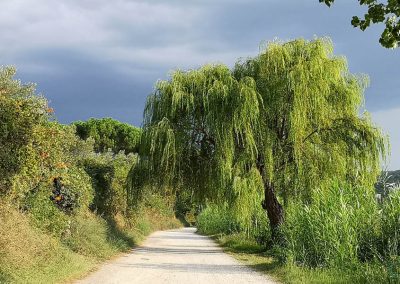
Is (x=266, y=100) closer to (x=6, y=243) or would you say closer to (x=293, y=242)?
(x=293, y=242)

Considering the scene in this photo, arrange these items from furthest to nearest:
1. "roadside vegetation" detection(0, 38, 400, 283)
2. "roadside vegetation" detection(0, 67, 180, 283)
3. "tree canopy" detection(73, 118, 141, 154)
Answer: "tree canopy" detection(73, 118, 141, 154) < "roadside vegetation" detection(0, 38, 400, 283) < "roadside vegetation" detection(0, 67, 180, 283)

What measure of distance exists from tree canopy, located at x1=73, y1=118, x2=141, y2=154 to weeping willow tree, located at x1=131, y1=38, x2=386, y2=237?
3615 cm

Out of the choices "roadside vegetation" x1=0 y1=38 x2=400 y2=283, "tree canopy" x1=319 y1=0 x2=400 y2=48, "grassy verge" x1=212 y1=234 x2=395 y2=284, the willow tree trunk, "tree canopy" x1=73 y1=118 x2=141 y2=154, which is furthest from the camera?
"tree canopy" x1=73 y1=118 x2=141 y2=154

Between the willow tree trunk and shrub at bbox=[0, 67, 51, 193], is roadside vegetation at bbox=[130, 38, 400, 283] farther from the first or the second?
shrub at bbox=[0, 67, 51, 193]

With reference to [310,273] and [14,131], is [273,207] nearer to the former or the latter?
[310,273]

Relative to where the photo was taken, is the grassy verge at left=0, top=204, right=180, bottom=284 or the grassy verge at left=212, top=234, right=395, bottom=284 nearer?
the grassy verge at left=212, top=234, right=395, bottom=284

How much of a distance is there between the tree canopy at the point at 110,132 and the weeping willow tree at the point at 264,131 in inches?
1423

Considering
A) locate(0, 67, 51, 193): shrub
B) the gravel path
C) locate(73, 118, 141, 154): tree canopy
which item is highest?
locate(73, 118, 141, 154): tree canopy

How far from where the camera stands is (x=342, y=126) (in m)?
19.5

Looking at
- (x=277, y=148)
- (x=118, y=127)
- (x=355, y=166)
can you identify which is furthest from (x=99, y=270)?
(x=118, y=127)

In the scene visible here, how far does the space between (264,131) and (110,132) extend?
3980 centimetres

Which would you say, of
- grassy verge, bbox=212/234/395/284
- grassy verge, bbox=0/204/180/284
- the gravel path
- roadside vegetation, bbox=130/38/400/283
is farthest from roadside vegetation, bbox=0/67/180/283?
grassy verge, bbox=212/234/395/284

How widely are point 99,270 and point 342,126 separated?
35.3 ft

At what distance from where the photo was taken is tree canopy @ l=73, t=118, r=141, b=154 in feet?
183
